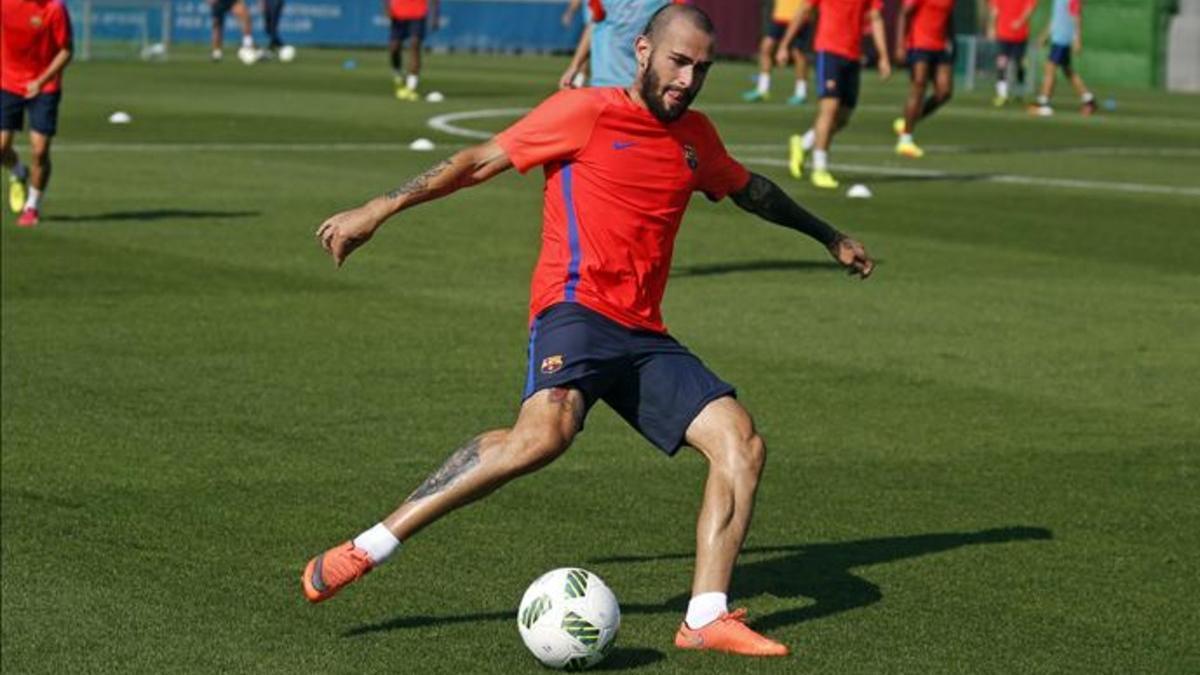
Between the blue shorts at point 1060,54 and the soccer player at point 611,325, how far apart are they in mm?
34061

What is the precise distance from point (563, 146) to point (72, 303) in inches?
350

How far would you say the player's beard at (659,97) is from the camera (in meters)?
8.19

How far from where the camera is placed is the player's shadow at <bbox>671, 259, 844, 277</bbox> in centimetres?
1872

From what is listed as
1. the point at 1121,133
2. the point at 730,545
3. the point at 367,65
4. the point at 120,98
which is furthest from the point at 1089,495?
the point at 367,65

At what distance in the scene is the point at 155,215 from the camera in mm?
21844

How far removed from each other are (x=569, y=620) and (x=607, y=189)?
138 cm

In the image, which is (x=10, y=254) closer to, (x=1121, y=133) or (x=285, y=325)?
(x=285, y=325)

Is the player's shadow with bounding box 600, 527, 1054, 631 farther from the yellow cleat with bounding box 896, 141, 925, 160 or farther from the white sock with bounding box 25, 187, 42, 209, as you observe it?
the yellow cleat with bounding box 896, 141, 925, 160

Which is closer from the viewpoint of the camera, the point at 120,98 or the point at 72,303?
the point at 72,303

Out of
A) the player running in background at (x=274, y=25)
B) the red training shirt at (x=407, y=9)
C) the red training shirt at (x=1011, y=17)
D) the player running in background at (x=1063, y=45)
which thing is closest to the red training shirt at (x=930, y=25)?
the player running in background at (x=1063, y=45)

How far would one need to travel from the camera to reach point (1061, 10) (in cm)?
4084

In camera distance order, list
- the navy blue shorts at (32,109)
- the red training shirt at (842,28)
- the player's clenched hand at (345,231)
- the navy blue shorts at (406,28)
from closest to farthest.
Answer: the player's clenched hand at (345,231) < the navy blue shorts at (32,109) < the red training shirt at (842,28) < the navy blue shorts at (406,28)

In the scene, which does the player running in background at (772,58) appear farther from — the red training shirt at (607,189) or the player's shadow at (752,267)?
the red training shirt at (607,189)

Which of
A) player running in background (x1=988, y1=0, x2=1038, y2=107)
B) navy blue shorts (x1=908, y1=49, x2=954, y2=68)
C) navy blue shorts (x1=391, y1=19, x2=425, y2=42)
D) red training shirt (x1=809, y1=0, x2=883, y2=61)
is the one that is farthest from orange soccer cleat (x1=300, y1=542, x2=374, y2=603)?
player running in background (x1=988, y1=0, x2=1038, y2=107)
